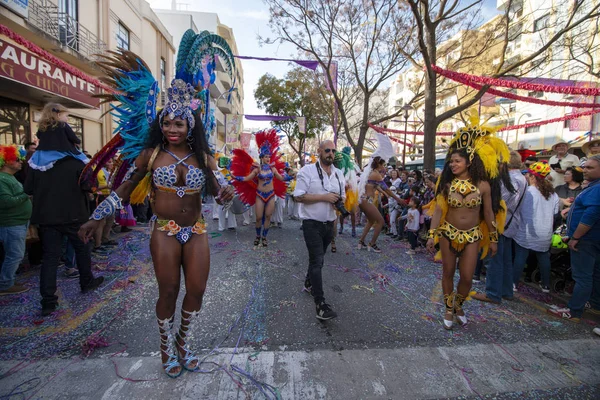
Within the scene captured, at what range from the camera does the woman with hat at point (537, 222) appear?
404cm

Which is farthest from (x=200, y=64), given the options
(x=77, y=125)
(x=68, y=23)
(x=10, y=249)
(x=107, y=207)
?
(x=77, y=125)

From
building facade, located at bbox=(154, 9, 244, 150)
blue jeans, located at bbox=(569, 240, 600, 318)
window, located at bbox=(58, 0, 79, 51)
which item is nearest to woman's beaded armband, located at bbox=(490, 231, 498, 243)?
blue jeans, located at bbox=(569, 240, 600, 318)

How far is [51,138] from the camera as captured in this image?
3.55 metres

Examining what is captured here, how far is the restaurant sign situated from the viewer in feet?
24.0

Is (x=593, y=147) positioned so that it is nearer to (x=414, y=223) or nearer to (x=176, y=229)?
(x=414, y=223)

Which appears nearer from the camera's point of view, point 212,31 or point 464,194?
point 464,194

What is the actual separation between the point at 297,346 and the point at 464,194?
222cm

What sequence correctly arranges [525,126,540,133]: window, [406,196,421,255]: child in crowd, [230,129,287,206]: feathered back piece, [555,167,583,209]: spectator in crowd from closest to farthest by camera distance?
[555,167,583,209]: spectator in crowd
[406,196,421,255]: child in crowd
[230,129,287,206]: feathered back piece
[525,126,540,133]: window

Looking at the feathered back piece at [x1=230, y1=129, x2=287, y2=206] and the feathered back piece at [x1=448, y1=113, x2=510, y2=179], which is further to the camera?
the feathered back piece at [x1=230, y1=129, x2=287, y2=206]

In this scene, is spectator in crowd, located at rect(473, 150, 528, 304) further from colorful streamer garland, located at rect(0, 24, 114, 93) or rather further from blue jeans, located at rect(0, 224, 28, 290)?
blue jeans, located at rect(0, 224, 28, 290)

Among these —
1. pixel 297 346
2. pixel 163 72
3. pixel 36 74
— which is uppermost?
pixel 163 72

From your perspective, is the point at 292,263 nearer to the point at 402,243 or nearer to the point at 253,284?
the point at 253,284

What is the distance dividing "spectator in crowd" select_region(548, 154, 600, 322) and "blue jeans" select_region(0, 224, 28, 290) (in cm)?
635

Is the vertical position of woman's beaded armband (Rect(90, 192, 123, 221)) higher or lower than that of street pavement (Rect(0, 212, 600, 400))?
higher
